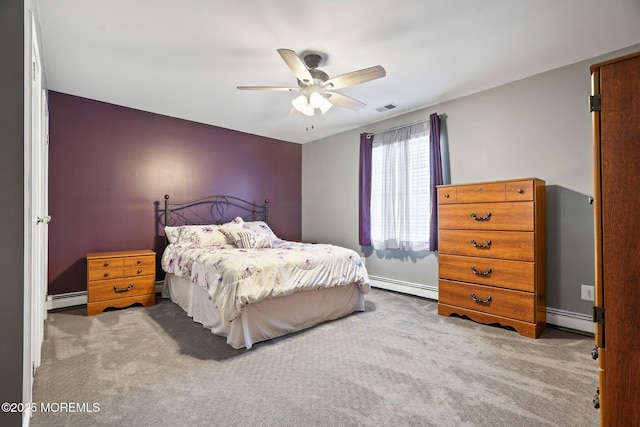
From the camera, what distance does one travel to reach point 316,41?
8.11ft

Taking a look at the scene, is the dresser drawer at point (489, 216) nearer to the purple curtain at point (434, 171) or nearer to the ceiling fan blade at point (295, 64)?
the purple curtain at point (434, 171)

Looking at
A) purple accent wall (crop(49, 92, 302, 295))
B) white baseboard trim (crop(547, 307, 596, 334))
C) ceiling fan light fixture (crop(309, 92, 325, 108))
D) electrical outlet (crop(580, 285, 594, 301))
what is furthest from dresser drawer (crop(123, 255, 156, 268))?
electrical outlet (crop(580, 285, 594, 301))

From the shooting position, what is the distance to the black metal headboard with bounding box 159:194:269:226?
429cm

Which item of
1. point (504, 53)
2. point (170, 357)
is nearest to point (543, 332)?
point (504, 53)

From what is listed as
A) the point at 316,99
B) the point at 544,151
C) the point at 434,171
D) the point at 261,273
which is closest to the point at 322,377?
the point at 261,273

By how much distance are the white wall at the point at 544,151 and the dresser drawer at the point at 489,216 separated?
507 millimetres

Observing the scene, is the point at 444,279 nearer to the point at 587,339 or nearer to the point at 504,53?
the point at 587,339

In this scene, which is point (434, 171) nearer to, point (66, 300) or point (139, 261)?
point (139, 261)

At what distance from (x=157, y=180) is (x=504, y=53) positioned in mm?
4193

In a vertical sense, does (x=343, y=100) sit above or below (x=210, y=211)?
above

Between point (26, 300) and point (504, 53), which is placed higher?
point (504, 53)

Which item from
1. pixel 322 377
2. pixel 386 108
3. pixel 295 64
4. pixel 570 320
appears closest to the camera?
pixel 322 377

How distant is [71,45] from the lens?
255 cm

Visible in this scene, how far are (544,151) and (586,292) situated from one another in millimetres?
1350
